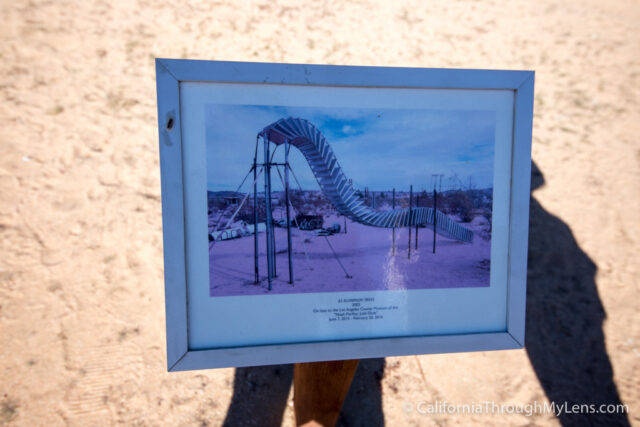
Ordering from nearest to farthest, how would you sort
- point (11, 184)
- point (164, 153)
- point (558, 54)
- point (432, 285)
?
point (164, 153) < point (432, 285) < point (11, 184) < point (558, 54)

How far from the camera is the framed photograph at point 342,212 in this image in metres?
0.82

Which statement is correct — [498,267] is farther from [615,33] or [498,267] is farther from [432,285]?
[615,33]

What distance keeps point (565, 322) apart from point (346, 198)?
1.75 m

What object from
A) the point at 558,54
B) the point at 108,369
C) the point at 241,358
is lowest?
the point at 108,369

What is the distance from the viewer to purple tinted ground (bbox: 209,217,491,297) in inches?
33.7

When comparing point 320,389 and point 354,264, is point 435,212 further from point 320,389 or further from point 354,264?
point 320,389

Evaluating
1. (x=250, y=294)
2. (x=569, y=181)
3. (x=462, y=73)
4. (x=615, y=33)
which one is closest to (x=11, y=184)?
(x=250, y=294)

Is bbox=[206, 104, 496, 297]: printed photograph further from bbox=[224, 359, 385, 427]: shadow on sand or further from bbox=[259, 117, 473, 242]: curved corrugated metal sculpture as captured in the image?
bbox=[224, 359, 385, 427]: shadow on sand

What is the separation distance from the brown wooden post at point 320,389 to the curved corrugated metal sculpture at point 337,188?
1.69 feet

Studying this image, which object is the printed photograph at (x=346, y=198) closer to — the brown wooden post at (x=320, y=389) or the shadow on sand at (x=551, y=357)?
the brown wooden post at (x=320, y=389)

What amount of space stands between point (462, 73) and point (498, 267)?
577mm

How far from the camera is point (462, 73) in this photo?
0.84m

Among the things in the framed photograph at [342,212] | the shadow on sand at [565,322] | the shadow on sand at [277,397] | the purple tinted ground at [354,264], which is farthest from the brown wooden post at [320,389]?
the shadow on sand at [565,322]

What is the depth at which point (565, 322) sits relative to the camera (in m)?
1.77
